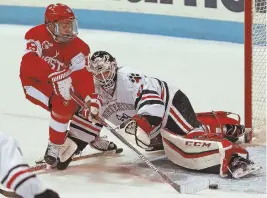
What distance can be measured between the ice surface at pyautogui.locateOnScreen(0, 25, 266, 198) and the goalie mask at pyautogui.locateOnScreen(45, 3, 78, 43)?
57 cm

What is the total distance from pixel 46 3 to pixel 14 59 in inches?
37.3

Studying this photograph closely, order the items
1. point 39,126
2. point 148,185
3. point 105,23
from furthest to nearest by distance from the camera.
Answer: point 105,23
point 39,126
point 148,185

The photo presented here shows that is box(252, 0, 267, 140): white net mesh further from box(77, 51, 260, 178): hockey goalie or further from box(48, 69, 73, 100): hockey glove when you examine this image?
box(48, 69, 73, 100): hockey glove

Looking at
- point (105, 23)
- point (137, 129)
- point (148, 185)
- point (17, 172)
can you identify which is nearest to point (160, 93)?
point (137, 129)

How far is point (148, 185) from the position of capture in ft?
11.2

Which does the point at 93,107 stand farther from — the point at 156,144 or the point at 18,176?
the point at 18,176

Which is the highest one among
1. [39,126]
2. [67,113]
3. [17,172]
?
[17,172]

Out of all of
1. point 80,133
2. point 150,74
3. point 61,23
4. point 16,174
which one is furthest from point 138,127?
point 150,74

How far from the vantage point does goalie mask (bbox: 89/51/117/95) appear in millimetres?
3588

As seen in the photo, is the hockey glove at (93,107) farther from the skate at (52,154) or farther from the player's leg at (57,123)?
the skate at (52,154)

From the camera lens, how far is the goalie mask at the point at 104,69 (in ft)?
11.8

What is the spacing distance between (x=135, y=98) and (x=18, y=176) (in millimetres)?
1423

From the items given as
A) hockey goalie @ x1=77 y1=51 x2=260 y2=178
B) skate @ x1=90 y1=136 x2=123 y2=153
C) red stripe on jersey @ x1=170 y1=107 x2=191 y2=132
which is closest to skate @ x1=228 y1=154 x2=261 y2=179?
hockey goalie @ x1=77 y1=51 x2=260 y2=178

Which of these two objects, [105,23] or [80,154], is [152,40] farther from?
[80,154]
